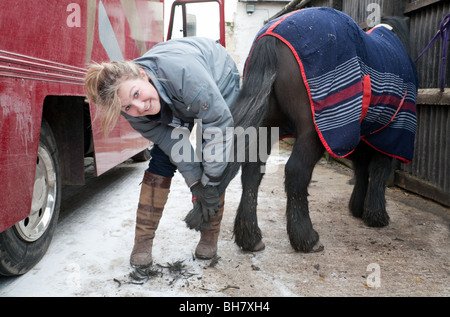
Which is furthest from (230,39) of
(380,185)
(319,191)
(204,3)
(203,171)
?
(203,171)

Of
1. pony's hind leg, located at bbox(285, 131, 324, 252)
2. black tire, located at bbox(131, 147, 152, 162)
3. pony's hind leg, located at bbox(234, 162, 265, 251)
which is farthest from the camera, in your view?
black tire, located at bbox(131, 147, 152, 162)

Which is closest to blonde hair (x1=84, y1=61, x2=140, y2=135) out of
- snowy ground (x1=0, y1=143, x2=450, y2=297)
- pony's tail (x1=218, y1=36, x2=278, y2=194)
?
pony's tail (x1=218, y1=36, x2=278, y2=194)

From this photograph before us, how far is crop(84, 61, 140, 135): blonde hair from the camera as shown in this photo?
1.64 m

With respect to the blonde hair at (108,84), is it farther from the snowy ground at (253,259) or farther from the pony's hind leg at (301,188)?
the pony's hind leg at (301,188)

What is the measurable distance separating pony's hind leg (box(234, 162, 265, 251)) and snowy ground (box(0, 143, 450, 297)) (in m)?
0.07

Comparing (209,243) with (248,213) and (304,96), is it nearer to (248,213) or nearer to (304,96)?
(248,213)

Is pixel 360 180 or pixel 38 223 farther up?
pixel 360 180

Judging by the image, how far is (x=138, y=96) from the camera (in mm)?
1681

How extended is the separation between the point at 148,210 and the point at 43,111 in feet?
3.02

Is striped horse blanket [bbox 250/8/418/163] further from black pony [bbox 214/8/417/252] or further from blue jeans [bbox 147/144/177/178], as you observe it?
blue jeans [bbox 147/144/177/178]

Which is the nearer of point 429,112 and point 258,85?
point 258,85

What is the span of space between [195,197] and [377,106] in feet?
4.09
